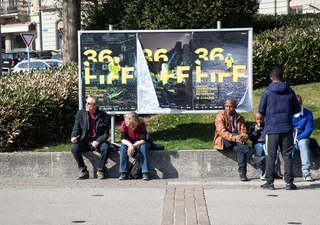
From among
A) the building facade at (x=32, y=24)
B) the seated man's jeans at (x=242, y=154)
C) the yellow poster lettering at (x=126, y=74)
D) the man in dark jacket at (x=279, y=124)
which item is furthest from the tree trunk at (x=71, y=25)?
the building facade at (x=32, y=24)

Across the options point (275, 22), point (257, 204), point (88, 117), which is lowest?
point (257, 204)

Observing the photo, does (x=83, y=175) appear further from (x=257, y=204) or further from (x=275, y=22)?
(x=275, y=22)

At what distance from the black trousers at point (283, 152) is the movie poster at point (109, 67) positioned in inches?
123

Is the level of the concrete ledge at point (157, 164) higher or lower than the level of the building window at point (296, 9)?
lower

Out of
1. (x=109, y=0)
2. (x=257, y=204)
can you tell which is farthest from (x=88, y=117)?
(x=109, y=0)

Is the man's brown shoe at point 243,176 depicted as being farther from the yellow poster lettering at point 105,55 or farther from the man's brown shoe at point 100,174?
the yellow poster lettering at point 105,55

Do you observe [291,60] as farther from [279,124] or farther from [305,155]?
[279,124]

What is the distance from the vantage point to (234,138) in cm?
960

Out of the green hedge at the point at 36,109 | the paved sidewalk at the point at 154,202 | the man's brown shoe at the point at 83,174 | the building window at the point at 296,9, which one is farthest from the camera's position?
the building window at the point at 296,9

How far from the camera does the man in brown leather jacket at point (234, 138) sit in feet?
31.1

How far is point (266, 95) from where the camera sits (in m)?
8.80

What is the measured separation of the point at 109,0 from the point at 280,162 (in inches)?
530

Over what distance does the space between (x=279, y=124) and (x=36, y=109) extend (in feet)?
14.5

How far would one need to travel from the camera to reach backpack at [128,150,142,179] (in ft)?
31.7
